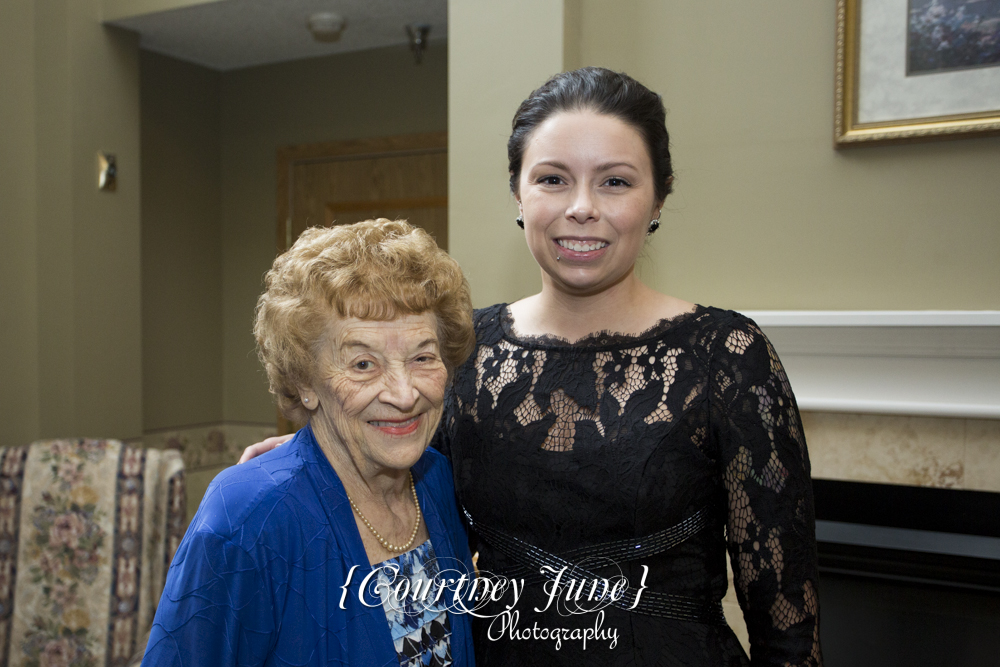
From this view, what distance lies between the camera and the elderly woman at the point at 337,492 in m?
0.94

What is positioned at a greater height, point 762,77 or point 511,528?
point 762,77

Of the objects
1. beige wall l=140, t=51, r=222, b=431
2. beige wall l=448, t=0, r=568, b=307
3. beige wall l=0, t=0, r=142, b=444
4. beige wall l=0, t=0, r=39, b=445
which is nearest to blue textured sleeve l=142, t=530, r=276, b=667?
beige wall l=448, t=0, r=568, b=307

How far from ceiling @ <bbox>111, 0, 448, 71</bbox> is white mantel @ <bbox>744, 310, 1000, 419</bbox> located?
5.67ft

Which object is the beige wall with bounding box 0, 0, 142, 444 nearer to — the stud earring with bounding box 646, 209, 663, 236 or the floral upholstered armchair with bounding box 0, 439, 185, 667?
the floral upholstered armchair with bounding box 0, 439, 185, 667

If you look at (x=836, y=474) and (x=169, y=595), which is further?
(x=836, y=474)

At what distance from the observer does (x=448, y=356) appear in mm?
1161

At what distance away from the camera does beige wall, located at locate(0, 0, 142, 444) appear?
9.36 feet

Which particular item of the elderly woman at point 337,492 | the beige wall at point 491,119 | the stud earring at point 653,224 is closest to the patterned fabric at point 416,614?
the elderly woman at point 337,492

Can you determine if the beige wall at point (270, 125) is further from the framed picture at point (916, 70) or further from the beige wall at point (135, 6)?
the framed picture at point (916, 70)

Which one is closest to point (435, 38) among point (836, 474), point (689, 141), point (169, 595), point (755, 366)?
point (689, 141)

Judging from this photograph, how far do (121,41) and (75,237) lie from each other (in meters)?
0.79

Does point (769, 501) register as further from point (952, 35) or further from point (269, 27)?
point (269, 27)

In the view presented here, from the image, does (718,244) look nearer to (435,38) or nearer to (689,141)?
(689,141)

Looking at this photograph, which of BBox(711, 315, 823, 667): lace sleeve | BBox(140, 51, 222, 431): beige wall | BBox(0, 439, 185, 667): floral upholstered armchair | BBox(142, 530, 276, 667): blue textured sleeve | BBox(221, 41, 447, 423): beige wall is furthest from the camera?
BBox(140, 51, 222, 431): beige wall
